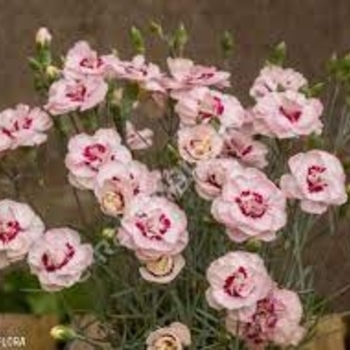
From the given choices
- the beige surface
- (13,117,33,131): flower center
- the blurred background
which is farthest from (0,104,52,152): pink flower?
the blurred background

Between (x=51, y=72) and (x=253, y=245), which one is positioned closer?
(x=253, y=245)

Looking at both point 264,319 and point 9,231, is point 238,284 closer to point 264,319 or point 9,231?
point 264,319

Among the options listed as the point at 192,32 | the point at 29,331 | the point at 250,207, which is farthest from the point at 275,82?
the point at 192,32

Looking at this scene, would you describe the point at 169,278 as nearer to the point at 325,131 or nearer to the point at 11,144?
the point at 11,144

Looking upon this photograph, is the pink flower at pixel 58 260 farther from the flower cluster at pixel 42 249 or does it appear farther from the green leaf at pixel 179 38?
the green leaf at pixel 179 38

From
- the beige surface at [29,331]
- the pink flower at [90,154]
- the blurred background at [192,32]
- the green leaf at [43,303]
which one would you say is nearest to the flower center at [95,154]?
the pink flower at [90,154]

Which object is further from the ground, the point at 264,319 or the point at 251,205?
→ the point at 251,205
